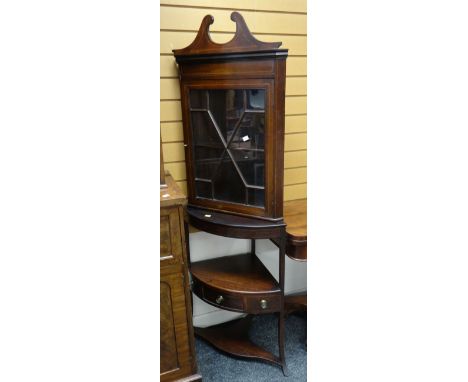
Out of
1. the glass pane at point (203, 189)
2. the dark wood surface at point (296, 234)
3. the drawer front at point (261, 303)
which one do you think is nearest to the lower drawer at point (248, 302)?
the drawer front at point (261, 303)

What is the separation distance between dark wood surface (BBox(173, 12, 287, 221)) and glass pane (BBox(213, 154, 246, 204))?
0.10ft

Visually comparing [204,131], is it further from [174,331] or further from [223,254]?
[174,331]

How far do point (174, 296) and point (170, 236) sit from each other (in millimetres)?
265

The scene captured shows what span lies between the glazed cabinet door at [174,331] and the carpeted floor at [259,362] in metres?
0.20

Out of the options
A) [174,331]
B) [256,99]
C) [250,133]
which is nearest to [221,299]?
[174,331]

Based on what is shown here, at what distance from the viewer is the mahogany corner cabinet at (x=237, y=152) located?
1.64 metres

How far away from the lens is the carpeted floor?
6.29ft

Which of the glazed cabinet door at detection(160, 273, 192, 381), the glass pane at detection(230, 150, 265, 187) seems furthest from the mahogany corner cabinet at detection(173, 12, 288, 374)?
the glazed cabinet door at detection(160, 273, 192, 381)
